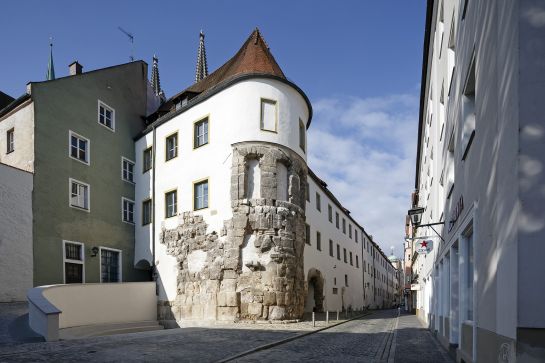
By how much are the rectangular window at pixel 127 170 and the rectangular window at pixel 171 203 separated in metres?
3.90

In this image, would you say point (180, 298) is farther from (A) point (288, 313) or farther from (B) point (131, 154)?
(B) point (131, 154)

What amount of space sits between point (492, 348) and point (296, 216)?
52.9 ft

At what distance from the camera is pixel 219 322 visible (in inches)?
766

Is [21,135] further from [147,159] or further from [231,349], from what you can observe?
[231,349]

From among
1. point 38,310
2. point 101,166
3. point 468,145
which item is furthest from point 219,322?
point 468,145

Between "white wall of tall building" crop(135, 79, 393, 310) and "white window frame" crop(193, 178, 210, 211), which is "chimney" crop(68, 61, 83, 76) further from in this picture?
"white window frame" crop(193, 178, 210, 211)

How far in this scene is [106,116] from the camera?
2588 cm

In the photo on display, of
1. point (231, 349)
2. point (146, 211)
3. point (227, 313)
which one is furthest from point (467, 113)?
point (146, 211)

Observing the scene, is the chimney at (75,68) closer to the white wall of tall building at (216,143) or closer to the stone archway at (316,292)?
the white wall of tall building at (216,143)

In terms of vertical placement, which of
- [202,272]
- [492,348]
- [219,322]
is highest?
[492,348]

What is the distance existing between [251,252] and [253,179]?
3504 mm

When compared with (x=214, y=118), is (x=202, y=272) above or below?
below

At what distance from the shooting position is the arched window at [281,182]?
69.5 feet

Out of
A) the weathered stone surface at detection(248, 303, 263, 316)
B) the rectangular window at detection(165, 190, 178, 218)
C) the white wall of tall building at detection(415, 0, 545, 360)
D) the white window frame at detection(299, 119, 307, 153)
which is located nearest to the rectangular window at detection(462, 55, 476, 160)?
the white wall of tall building at detection(415, 0, 545, 360)
